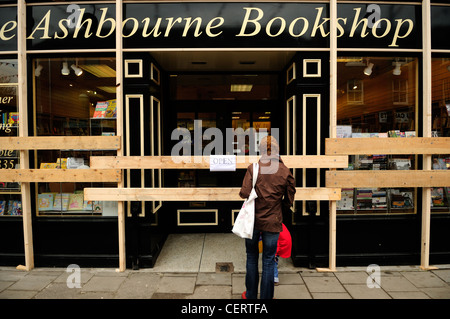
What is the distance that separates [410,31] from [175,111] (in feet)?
15.6

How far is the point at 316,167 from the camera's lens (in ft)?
14.1

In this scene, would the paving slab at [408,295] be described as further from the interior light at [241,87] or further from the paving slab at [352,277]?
the interior light at [241,87]

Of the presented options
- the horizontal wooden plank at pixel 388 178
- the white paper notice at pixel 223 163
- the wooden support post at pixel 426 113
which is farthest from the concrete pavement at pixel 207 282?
the white paper notice at pixel 223 163

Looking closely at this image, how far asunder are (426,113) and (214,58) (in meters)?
3.85

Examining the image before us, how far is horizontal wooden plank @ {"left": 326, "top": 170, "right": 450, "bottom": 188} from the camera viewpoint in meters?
4.43

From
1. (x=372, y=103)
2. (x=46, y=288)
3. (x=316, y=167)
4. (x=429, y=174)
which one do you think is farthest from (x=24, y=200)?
(x=429, y=174)

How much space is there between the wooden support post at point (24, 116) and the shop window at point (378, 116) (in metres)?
5.45

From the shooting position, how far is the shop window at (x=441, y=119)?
16.0 feet

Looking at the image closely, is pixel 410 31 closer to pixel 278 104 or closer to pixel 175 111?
pixel 278 104

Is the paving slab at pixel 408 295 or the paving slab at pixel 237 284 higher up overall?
the paving slab at pixel 237 284

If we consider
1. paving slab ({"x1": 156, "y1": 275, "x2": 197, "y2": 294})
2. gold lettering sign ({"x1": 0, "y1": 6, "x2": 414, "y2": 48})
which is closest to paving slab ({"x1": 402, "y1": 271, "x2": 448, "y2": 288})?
paving slab ({"x1": 156, "y1": 275, "x2": 197, "y2": 294})

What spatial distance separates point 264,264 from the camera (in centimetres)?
337

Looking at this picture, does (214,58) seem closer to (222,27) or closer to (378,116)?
(222,27)

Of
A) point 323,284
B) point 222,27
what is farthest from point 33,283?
point 222,27
